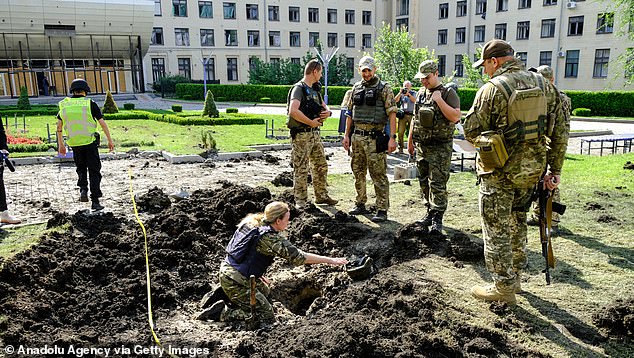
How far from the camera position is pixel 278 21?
183 feet

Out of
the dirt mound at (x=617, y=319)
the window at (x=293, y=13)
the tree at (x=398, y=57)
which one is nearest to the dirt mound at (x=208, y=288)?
the dirt mound at (x=617, y=319)

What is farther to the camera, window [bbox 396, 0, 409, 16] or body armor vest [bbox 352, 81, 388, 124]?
window [bbox 396, 0, 409, 16]

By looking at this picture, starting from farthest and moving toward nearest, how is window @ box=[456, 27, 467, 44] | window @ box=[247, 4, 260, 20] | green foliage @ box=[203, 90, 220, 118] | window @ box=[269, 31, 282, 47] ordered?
window @ box=[269, 31, 282, 47]
window @ box=[247, 4, 260, 20]
window @ box=[456, 27, 467, 44]
green foliage @ box=[203, 90, 220, 118]

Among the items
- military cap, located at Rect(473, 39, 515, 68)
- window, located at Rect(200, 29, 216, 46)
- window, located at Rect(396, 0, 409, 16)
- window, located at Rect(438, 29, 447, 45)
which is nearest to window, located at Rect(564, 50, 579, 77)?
window, located at Rect(438, 29, 447, 45)

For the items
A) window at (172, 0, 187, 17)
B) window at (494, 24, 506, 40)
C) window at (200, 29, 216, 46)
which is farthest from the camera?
window at (200, 29, 216, 46)

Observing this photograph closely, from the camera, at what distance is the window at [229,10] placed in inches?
2111

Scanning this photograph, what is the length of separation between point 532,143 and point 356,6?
193ft

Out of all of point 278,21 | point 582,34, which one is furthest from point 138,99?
point 582,34

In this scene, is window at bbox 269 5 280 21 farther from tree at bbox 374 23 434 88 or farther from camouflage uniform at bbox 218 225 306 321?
camouflage uniform at bbox 218 225 306 321

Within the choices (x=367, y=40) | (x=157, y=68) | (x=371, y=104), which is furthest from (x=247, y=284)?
(x=367, y=40)

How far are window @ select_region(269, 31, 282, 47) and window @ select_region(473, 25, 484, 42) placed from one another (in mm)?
20601

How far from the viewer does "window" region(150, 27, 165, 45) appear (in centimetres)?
5119

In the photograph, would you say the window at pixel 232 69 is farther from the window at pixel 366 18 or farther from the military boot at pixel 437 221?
the military boot at pixel 437 221

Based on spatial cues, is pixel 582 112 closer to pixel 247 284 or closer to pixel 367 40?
pixel 247 284
